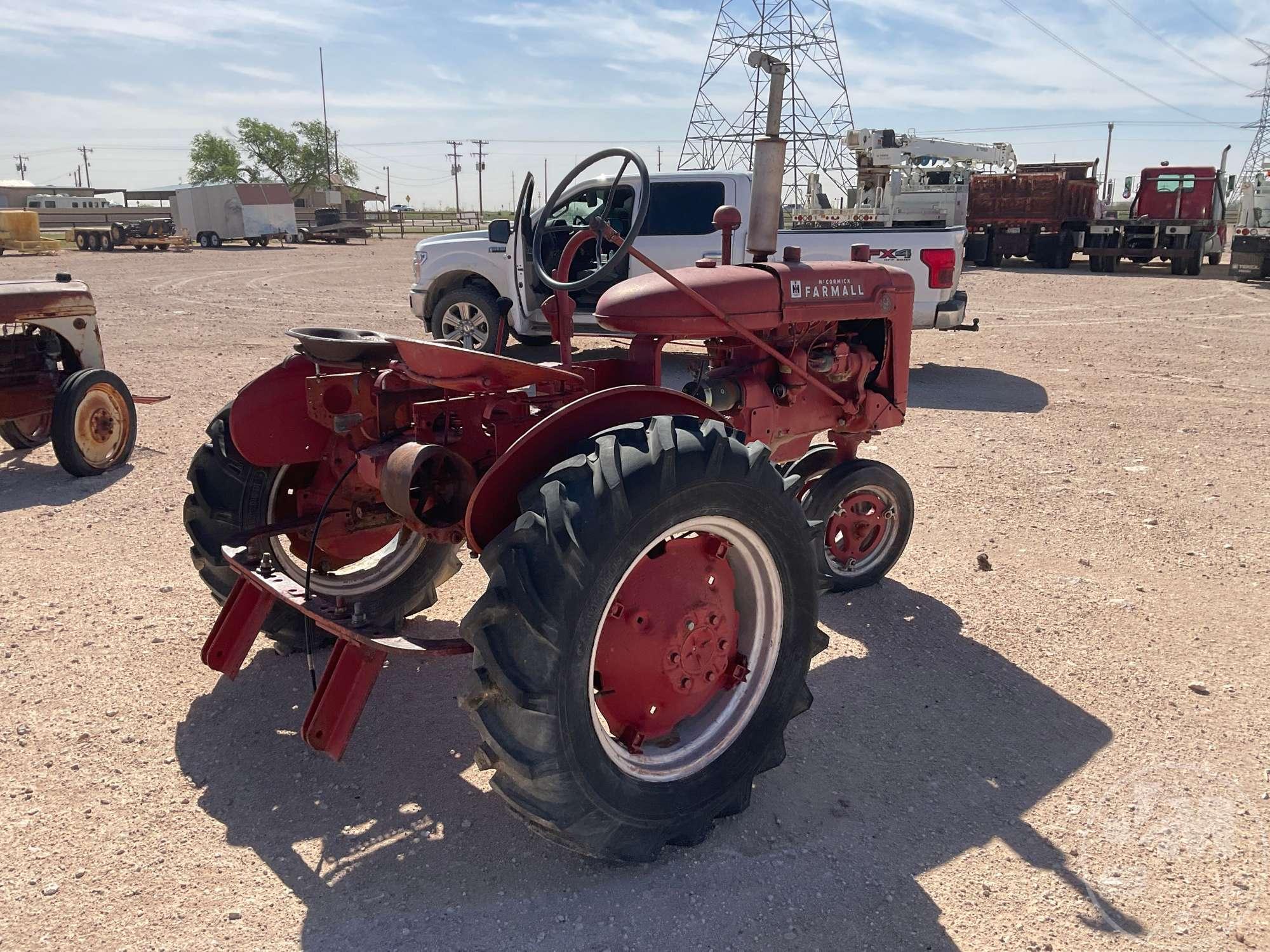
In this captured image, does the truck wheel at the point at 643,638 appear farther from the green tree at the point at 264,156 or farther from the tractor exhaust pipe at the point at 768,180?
the green tree at the point at 264,156

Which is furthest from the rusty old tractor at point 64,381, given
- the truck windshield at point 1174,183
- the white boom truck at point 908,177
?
the truck windshield at point 1174,183

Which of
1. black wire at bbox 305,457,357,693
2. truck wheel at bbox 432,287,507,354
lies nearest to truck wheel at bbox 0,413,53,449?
truck wheel at bbox 432,287,507,354

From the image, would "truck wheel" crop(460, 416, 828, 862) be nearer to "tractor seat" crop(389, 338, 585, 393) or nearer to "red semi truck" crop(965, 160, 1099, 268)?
"tractor seat" crop(389, 338, 585, 393)

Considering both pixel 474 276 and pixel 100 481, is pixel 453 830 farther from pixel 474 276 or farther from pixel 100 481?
pixel 474 276

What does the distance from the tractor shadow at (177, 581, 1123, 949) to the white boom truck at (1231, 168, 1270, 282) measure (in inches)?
844

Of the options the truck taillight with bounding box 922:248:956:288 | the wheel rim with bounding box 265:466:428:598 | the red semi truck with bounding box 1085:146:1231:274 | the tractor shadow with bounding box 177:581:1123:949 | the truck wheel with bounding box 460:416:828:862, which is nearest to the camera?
the truck wheel with bounding box 460:416:828:862

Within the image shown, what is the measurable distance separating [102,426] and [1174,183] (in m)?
25.8

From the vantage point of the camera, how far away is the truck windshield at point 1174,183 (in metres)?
23.8

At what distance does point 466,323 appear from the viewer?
10.8 metres

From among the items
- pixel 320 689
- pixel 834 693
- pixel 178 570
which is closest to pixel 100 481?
pixel 178 570

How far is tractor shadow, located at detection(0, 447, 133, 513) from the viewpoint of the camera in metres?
5.95

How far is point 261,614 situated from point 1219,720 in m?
3.56

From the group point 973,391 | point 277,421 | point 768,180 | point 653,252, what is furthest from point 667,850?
point 653,252

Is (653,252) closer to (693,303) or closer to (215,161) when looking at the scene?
(693,303)
